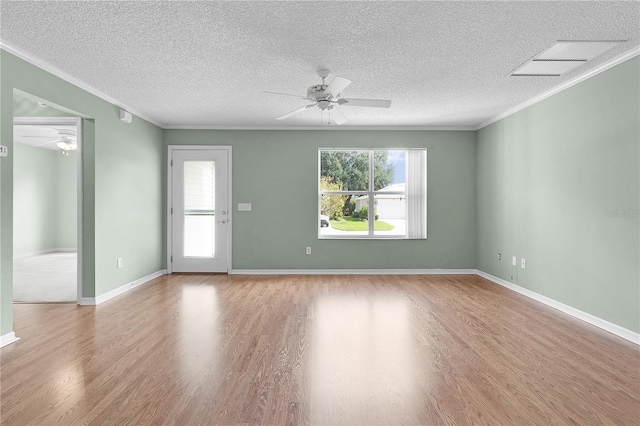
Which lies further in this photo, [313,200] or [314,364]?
[313,200]

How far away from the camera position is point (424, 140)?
6.04 meters

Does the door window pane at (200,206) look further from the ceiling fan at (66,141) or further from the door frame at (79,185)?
the ceiling fan at (66,141)

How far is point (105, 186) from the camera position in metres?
4.36

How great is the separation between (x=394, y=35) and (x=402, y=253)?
3950 mm

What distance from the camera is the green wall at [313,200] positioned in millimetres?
5977

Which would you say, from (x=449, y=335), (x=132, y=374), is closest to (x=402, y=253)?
(x=449, y=335)

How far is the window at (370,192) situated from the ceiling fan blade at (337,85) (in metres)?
2.76

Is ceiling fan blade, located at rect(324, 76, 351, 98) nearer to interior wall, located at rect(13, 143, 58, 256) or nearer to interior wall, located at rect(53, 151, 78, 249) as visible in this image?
interior wall, located at rect(13, 143, 58, 256)

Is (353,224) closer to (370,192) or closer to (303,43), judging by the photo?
(370,192)

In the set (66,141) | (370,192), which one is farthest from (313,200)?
(66,141)

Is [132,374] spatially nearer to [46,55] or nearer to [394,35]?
[46,55]

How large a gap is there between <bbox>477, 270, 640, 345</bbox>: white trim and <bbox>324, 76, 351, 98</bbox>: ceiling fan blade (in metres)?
3.21

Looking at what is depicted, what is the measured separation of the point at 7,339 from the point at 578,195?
5.40 m

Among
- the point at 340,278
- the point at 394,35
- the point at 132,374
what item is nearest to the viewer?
the point at 132,374
